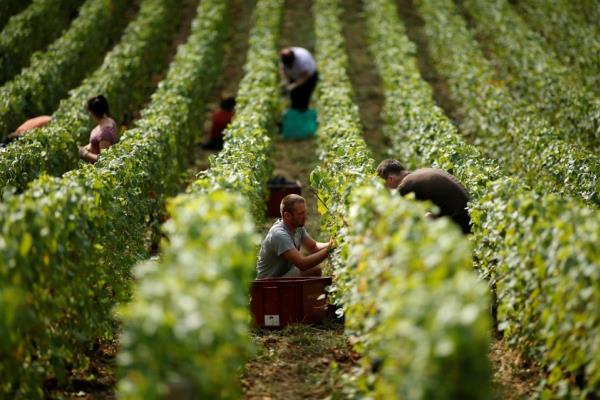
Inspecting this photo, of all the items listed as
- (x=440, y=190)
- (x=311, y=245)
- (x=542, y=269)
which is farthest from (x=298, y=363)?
(x=542, y=269)

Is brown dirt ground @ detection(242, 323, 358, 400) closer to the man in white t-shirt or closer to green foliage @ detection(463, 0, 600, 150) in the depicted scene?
green foliage @ detection(463, 0, 600, 150)

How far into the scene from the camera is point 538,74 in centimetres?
1569

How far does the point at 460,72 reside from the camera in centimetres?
1622

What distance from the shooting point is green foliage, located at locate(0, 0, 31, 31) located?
21.4 metres

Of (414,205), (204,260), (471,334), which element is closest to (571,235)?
(414,205)

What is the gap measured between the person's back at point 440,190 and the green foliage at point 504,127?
0.77 meters

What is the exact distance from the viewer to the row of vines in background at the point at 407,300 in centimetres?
438

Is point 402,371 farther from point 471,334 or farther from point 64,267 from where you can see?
point 64,267

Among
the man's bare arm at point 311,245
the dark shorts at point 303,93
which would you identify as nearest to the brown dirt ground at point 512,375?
the man's bare arm at point 311,245

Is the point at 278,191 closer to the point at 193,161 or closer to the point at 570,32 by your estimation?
the point at 193,161

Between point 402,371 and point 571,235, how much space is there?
161cm

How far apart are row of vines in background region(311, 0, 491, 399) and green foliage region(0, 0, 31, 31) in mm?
15206

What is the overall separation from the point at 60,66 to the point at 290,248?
9205mm

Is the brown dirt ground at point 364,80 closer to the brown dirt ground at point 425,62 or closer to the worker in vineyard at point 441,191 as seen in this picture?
the brown dirt ground at point 425,62
